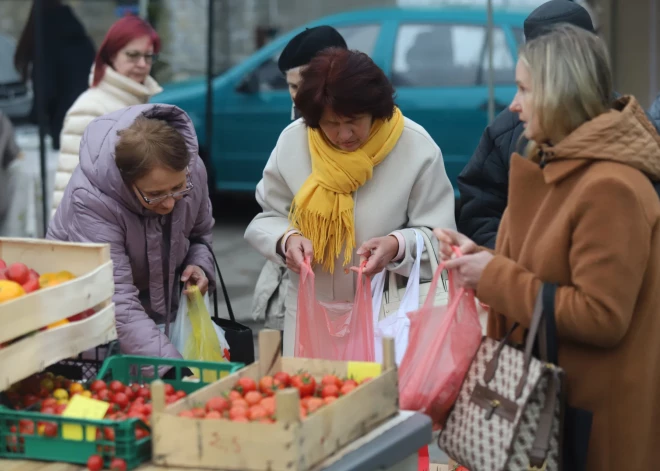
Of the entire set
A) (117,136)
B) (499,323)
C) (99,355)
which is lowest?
(99,355)

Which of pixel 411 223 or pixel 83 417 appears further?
pixel 411 223

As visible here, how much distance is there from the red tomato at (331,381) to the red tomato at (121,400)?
50cm

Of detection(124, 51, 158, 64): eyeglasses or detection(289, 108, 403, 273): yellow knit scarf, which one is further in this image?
detection(124, 51, 158, 64): eyeglasses

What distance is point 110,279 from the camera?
2770 millimetres

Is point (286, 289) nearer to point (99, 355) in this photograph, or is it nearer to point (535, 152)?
point (99, 355)

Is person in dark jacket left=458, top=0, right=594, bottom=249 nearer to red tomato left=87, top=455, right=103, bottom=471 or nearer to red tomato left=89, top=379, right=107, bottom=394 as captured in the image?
red tomato left=89, top=379, right=107, bottom=394

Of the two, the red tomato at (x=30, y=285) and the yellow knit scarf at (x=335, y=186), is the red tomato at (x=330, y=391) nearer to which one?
the red tomato at (x=30, y=285)

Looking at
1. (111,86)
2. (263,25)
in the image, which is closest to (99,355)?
(111,86)

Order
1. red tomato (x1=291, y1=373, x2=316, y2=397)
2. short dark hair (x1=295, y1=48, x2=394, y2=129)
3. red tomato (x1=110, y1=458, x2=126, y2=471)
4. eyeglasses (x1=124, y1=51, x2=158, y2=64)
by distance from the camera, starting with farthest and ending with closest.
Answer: eyeglasses (x1=124, y1=51, x2=158, y2=64) → short dark hair (x1=295, y1=48, x2=394, y2=129) → red tomato (x1=291, y1=373, x2=316, y2=397) → red tomato (x1=110, y1=458, x2=126, y2=471)

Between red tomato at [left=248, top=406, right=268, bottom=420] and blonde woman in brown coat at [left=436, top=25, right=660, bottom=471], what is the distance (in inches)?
24.6

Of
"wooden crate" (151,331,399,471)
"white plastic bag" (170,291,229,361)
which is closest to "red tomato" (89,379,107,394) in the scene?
"wooden crate" (151,331,399,471)

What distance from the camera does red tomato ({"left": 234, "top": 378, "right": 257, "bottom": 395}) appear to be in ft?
8.11

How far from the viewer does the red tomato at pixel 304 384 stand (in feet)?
8.10

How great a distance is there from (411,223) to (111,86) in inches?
94.6
